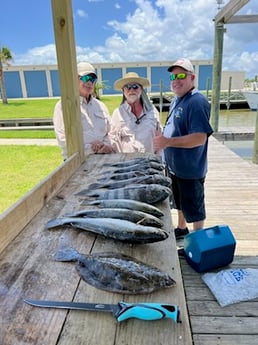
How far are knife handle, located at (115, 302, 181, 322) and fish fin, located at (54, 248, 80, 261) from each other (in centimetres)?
32

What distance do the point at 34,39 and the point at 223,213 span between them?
3224mm

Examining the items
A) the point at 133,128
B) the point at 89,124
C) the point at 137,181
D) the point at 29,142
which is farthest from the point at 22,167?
the point at 137,181

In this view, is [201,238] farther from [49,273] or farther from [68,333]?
[68,333]

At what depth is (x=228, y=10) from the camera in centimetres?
660

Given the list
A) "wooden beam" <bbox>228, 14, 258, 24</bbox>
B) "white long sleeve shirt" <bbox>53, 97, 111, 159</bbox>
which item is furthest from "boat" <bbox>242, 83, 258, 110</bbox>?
"white long sleeve shirt" <bbox>53, 97, 111, 159</bbox>

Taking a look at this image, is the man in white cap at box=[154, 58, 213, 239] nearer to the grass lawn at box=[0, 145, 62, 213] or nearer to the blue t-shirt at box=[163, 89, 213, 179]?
the blue t-shirt at box=[163, 89, 213, 179]

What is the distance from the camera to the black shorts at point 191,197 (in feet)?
8.95

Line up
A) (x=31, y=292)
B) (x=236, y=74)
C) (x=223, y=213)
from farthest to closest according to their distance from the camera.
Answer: (x=236, y=74) < (x=223, y=213) < (x=31, y=292)

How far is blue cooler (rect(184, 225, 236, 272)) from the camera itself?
222 cm

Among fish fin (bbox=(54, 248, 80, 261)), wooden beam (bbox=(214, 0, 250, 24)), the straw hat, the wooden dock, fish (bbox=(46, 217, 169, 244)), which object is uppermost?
wooden beam (bbox=(214, 0, 250, 24))

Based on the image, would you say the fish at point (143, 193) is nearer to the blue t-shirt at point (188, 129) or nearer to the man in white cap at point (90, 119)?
the blue t-shirt at point (188, 129)

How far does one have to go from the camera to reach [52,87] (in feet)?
106

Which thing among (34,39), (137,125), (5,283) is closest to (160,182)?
(5,283)

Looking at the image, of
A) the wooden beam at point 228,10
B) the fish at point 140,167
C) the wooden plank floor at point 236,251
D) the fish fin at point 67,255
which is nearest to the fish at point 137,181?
the fish at point 140,167
